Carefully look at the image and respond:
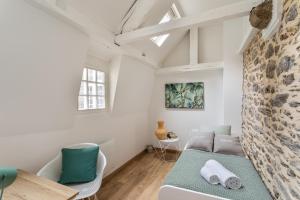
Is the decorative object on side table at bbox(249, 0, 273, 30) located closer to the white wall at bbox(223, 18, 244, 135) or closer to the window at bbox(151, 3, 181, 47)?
the white wall at bbox(223, 18, 244, 135)

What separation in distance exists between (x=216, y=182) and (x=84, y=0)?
7.75 ft

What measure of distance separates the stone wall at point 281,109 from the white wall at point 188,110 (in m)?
1.68

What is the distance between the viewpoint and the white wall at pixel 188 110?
3.69m

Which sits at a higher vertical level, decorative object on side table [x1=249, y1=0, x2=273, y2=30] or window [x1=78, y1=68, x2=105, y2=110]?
decorative object on side table [x1=249, y1=0, x2=273, y2=30]

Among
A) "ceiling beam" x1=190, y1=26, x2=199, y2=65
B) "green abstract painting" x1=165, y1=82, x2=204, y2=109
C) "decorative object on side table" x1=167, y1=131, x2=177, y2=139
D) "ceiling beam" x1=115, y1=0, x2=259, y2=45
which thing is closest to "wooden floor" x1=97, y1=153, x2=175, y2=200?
"decorative object on side table" x1=167, y1=131, x2=177, y2=139

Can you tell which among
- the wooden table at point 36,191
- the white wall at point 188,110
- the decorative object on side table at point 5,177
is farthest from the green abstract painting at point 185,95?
the decorative object on side table at point 5,177

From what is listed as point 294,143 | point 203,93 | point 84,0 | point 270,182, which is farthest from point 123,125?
point 294,143

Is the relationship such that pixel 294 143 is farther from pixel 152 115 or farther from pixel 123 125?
pixel 152 115

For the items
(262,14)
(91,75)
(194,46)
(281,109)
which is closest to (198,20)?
(262,14)

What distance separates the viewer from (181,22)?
1.92 metres

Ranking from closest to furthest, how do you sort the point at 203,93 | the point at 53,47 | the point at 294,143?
the point at 294,143 < the point at 53,47 < the point at 203,93

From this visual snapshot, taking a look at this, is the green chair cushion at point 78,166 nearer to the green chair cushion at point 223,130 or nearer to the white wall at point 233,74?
the green chair cushion at point 223,130

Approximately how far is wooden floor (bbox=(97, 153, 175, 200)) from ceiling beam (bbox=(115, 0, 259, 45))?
2.23 metres

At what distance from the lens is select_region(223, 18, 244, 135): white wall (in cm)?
316
